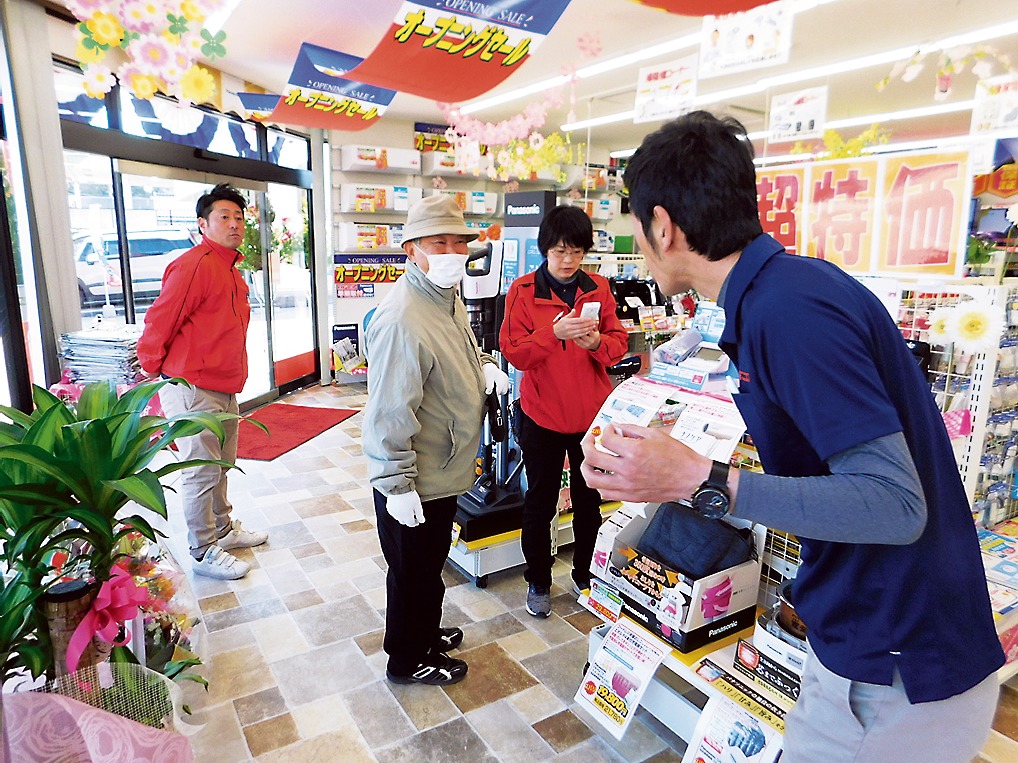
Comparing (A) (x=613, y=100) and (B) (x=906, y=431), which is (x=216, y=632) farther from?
(A) (x=613, y=100)

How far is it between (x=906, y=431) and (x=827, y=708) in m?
0.51

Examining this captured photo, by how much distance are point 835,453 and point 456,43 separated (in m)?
3.07

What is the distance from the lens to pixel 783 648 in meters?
1.79

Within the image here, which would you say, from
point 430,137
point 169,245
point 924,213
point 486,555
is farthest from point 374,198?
point 924,213

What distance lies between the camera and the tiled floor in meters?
2.18

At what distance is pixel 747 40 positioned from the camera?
3.17 metres

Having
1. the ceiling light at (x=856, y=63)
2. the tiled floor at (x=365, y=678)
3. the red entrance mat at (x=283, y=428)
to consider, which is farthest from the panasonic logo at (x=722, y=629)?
the red entrance mat at (x=283, y=428)

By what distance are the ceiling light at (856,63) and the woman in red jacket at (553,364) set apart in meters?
2.25

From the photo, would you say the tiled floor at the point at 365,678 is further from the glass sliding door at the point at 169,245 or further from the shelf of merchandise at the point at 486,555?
the glass sliding door at the point at 169,245

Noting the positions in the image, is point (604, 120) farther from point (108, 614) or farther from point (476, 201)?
point (108, 614)

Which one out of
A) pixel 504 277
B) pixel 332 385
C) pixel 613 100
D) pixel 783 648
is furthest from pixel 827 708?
pixel 613 100

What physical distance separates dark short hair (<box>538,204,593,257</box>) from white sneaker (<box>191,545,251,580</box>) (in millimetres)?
2225

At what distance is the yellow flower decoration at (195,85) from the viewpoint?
15.5ft

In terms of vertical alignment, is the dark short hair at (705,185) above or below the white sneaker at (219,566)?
above
